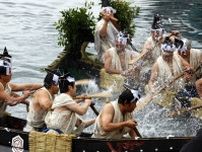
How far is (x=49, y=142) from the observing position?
7.70 m

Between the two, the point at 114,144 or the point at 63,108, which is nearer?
the point at 114,144

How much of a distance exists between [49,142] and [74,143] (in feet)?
1.19

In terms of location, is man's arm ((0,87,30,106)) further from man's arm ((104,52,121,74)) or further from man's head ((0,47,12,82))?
man's arm ((104,52,121,74))

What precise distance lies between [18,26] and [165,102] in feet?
52.2

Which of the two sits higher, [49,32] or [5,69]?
[5,69]

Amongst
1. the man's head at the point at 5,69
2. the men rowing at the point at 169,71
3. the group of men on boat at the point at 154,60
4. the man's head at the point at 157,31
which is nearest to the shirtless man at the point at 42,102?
the man's head at the point at 5,69

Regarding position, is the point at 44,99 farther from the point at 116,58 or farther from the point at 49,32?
the point at 49,32

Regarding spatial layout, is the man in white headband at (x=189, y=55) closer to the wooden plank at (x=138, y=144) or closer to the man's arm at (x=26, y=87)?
the man's arm at (x=26, y=87)

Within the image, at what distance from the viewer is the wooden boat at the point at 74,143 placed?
23.7 feet

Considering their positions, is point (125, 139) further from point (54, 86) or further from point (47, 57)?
point (47, 57)

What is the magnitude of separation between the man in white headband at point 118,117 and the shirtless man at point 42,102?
0.86m

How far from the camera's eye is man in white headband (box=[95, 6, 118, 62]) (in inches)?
543

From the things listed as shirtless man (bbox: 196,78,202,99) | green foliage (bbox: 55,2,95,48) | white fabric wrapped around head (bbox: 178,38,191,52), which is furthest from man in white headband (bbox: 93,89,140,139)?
green foliage (bbox: 55,2,95,48)

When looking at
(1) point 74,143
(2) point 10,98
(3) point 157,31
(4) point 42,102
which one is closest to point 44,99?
(4) point 42,102
